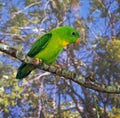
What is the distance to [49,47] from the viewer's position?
2.63 meters

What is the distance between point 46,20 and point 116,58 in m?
2.83

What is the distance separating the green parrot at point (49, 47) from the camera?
8.28ft

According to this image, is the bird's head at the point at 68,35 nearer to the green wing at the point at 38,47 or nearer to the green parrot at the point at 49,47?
the green parrot at the point at 49,47

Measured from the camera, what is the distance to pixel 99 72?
32.0 feet

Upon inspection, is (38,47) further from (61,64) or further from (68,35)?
(61,64)

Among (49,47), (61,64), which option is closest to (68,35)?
(49,47)

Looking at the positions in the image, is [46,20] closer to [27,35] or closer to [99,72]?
[27,35]

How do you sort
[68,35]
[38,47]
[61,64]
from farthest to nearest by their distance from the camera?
1. [61,64]
2. [38,47]
3. [68,35]

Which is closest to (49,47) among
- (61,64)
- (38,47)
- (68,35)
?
(38,47)

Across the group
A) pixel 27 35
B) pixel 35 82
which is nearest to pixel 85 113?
pixel 35 82

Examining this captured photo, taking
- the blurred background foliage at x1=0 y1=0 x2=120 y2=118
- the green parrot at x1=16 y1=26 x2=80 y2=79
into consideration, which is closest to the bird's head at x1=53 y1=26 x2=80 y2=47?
the green parrot at x1=16 y1=26 x2=80 y2=79

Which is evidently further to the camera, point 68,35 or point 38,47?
point 38,47

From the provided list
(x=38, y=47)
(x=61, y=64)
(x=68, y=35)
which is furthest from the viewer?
(x=61, y=64)

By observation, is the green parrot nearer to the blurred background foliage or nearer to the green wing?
the green wing
